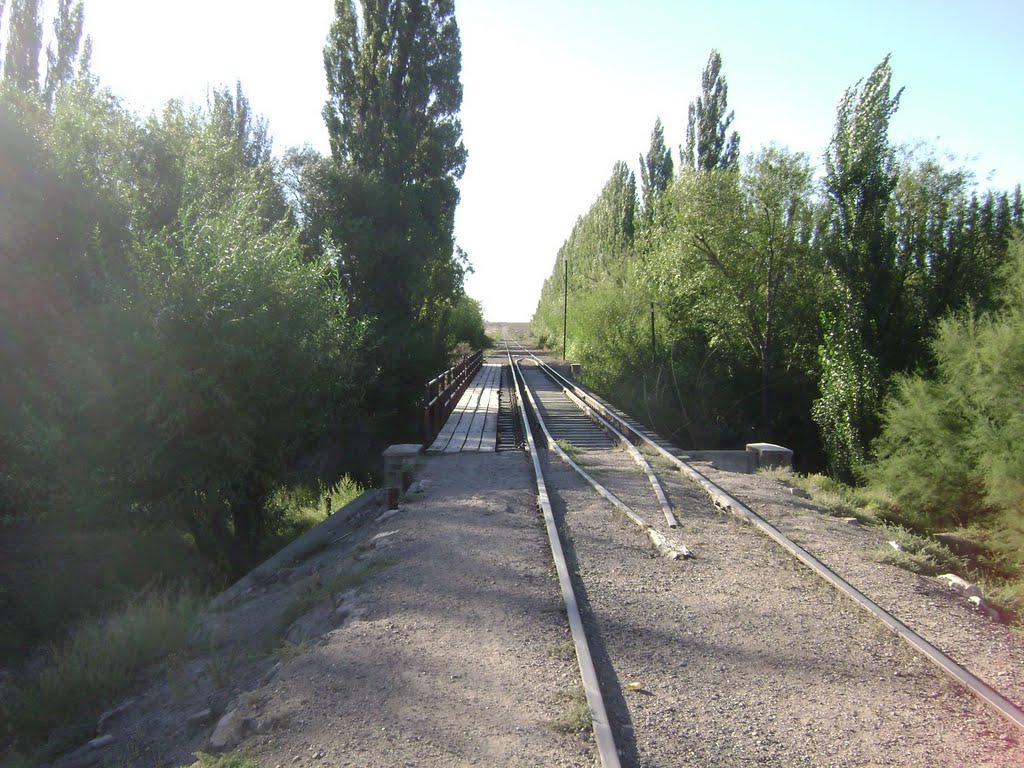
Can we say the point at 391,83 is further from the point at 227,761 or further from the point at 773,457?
the point at 227,761

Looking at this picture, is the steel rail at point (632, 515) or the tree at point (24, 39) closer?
the steel rail at point (632, 515)

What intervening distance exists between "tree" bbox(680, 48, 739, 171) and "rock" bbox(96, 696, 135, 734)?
28452 mm

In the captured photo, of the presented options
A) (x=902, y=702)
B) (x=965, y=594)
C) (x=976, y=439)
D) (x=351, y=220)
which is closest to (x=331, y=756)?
(x=902, y=702)

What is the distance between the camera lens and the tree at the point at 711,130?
1179 inches

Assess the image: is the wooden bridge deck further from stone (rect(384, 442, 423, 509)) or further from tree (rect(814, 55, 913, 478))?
tree (rect(814, 55, 913, 478))

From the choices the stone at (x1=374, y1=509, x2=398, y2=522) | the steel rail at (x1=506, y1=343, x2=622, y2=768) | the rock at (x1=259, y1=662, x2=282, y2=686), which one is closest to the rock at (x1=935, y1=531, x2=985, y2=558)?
the steel rail at (x1=506, y1=343, x2=622, y2=768)

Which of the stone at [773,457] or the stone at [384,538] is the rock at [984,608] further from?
the stone at [773,457]

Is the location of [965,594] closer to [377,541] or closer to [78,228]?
[377,541]

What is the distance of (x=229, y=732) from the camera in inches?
161

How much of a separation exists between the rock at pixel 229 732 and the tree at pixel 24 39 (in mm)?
24978

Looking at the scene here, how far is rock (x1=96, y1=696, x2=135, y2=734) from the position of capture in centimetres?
548

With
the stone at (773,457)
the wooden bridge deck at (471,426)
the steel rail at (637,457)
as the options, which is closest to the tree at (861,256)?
the steel rail at (637,457)

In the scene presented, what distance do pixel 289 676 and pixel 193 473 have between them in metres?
6.12

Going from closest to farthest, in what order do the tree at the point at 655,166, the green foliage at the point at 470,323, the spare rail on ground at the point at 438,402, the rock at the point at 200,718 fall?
the rock at the point at 200,718, the spare rail on ground at the point at 438,402, the tree at the point at 655,166, the green foliage at the point at 470,323
